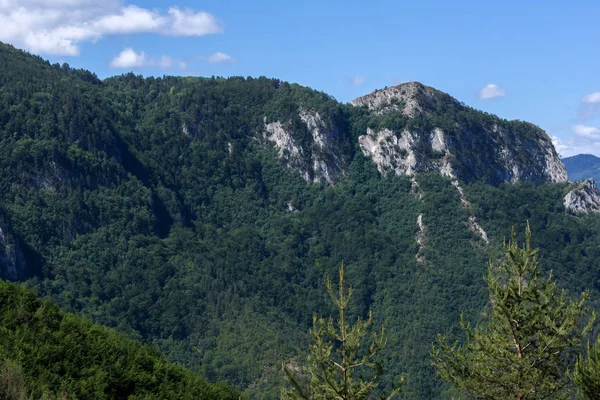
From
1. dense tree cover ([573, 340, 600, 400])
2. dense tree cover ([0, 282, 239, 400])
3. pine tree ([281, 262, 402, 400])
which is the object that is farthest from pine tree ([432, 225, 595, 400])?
dense tree cover ([0, 282, 239, 400])

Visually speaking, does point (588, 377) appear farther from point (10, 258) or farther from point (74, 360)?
point (10, 258)

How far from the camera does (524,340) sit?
34.3 meters

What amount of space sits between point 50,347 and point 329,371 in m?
48.0

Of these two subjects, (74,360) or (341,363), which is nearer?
(341,363)

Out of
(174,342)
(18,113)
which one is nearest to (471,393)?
(174,342)

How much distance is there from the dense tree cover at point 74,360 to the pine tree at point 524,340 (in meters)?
33.7

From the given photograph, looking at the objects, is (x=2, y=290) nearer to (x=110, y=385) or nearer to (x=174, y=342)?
(x=110, y=385)

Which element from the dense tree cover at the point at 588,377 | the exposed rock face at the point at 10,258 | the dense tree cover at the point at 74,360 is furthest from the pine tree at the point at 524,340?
the exposed rock face at the point at 10,258

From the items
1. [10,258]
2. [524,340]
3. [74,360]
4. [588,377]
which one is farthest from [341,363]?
[10,258]

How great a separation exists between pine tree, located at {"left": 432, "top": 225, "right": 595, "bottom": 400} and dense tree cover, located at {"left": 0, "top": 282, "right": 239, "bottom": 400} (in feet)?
111

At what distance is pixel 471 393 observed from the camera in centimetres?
3509

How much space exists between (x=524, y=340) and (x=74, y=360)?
49.0 metres

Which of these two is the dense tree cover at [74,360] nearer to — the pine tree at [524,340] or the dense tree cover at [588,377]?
the pine tree at [524,340]

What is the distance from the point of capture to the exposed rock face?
163m
